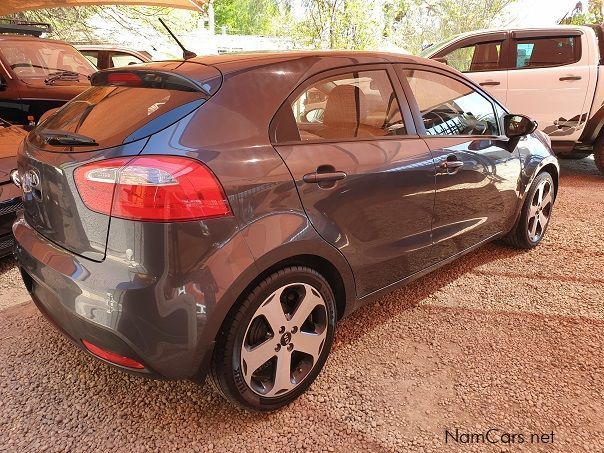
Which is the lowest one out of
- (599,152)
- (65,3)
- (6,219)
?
(599,152)

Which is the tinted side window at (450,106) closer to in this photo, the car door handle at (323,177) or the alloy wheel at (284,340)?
the car door handle at (323,177)

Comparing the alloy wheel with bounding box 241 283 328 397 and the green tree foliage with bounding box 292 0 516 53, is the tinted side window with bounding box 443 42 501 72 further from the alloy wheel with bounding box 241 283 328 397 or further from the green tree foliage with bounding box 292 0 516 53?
the green tree foliage with bounding box 292 0 516 53

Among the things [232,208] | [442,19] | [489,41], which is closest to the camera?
[232,208]

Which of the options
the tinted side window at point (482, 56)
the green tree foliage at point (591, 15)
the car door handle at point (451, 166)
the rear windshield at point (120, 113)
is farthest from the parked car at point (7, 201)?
the green tree foliage at point (591, 15)

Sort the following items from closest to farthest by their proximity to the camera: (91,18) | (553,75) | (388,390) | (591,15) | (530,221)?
(388,390) → (530,221) → (553,75) → (91,18) → (591,15)

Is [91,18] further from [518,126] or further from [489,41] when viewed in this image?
[518,126]

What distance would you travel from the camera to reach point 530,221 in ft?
12.2

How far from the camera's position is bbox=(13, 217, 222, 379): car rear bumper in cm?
164

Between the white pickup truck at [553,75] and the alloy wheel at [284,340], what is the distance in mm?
4737

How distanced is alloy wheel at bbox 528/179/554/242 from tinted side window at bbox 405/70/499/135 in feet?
2.73

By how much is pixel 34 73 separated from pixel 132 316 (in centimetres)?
535

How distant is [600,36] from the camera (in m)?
5.93

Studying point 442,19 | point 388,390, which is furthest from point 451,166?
point 442,19

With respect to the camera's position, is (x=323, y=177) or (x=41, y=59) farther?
(x=41, y=59)
